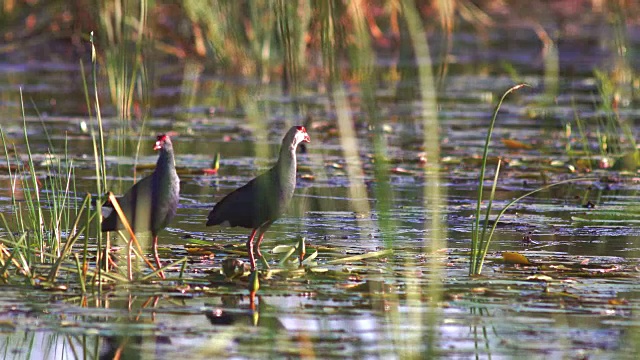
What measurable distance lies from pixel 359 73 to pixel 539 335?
2495 millimetres

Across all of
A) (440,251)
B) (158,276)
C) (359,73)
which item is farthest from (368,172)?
(359,73)

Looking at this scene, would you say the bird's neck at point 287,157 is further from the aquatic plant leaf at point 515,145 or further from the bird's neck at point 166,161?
the aquatic plant leaf at point 515,145

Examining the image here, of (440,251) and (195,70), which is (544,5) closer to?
(195,70)

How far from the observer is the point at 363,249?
6656 millimetres

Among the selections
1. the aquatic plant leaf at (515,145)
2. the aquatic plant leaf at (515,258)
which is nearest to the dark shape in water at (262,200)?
the aquatic plant leaf at (515,258)

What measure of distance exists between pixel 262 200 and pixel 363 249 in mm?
727

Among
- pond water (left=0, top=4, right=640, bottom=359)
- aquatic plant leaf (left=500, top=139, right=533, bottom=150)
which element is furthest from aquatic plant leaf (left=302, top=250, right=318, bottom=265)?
aquatic plant leaf (left=500, top=139, right=533, bottom=150)

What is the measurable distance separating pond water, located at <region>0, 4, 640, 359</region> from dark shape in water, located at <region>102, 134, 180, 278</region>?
0.24 metres

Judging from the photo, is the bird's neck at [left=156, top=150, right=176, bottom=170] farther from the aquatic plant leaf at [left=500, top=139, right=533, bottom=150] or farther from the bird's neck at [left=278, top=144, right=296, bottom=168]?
the aquatic plant leaf at [left=500, top=139, right=533, bottom=150]

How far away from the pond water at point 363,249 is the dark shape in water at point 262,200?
0.68 feet

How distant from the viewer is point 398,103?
47.8ft

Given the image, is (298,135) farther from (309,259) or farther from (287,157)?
(309,259)

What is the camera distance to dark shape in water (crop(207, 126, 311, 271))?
6233mm

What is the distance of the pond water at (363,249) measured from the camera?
4684mm
